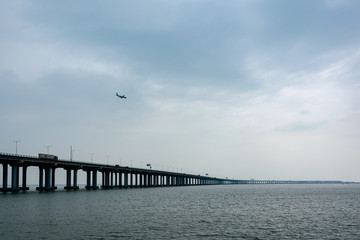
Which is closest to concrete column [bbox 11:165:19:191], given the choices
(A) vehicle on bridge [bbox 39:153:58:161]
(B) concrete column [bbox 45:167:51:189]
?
(A) vehicle on bridge [bbox 39:153:58:161]

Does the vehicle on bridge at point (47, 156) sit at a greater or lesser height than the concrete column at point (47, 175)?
greater

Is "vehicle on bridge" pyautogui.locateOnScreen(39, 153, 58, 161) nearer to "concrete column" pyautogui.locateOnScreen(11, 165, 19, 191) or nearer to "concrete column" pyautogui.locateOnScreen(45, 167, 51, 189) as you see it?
"concrete column" pyautogui.locateOnScreen(45, 167, 51, 189)

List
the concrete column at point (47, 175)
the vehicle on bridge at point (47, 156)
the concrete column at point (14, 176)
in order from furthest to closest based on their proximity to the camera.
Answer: the concrete column at point (47, 175), the vehicle on bridge at point (47, 156), the concrete column at point (14, 176)

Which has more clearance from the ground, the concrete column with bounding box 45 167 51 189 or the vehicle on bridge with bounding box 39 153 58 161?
the vehicle on bridge with bounding box 39 153 58 161

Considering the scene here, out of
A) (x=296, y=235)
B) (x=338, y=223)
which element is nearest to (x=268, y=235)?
(x=296, y=235)

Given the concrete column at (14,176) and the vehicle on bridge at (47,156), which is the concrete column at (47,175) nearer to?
the vehicle on bridge at (47,156)

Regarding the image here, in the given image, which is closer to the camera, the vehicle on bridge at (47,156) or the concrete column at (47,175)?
the vehicle on bridge at (47,156)

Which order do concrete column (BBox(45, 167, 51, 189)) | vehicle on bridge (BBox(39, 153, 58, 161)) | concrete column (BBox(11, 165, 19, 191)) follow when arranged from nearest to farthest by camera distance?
1. concrete column (BBox(11, 165, 19, 191))
2. vehicle on bridge (BBox(39, 153, 58, 161))
3. concrete column (BBox(45, 167, 51, 189))

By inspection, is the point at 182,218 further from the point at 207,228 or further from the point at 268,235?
the point at 268,235

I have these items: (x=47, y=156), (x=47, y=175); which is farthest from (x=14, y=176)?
(x=47, y=175)

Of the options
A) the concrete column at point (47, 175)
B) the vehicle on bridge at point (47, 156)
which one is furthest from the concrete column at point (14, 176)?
the concrete column at point (47, 175)

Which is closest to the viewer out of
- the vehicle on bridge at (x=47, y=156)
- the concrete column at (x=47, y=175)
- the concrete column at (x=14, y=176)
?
the concrete column at (x=14, y=176)
